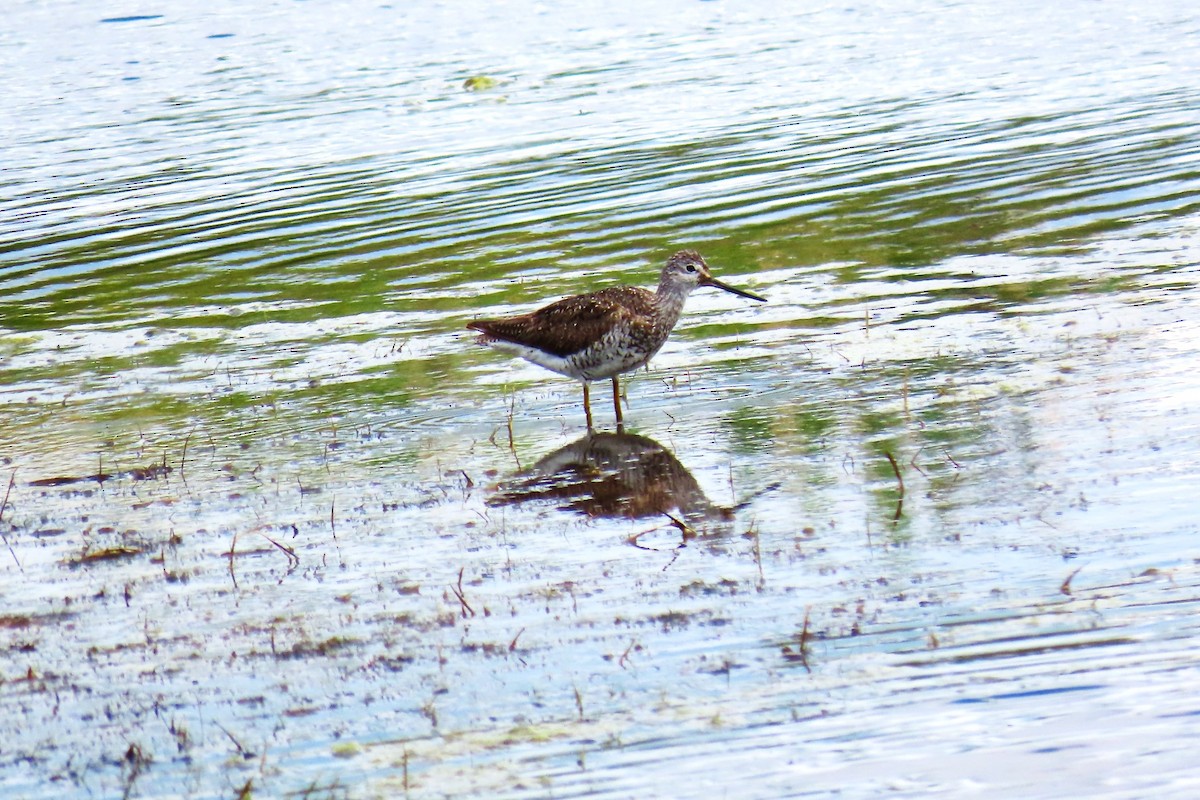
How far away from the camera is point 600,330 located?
12.2 m

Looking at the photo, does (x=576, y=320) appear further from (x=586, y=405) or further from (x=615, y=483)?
(x=615, y=483)

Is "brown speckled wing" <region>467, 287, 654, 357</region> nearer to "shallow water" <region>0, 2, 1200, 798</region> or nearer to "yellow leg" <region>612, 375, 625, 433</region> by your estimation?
"yellow leg" <region>612, 375, 625, 433</region>

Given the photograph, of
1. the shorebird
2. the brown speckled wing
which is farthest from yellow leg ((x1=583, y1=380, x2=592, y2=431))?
the brown speckled wing

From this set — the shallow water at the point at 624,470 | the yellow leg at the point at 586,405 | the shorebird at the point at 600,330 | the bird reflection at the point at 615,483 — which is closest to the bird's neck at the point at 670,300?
the shorebird at the point at 600,330

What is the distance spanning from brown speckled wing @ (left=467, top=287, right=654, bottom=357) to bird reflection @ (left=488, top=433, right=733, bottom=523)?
897 millimetres

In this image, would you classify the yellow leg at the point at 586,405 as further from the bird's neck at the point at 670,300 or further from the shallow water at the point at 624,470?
the bird's neck at the point at 670,300

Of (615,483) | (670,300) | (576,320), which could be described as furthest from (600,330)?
(615,483)

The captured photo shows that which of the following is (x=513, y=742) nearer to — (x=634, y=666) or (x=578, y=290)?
(x=634, y=666)

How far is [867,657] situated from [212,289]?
40.1 feet

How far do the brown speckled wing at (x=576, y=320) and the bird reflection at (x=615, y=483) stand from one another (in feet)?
2.94

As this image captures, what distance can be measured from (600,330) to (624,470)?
1.64 m

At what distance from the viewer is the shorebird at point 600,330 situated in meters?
12.2

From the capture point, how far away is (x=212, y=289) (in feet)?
59.9

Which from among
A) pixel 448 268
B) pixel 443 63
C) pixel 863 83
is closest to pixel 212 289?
pixel 448 268
